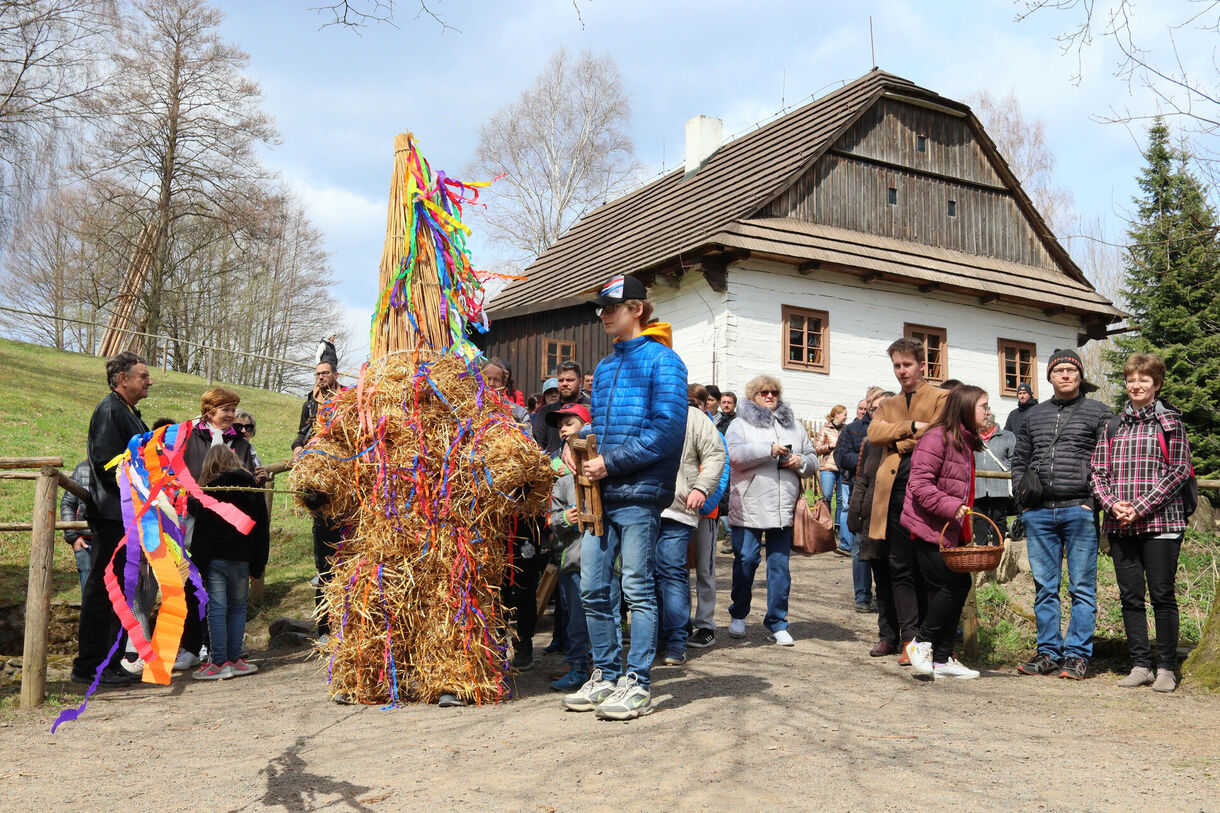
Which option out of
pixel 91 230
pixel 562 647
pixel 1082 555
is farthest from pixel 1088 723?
pixel 91 230

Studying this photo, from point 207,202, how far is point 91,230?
4.11 meters

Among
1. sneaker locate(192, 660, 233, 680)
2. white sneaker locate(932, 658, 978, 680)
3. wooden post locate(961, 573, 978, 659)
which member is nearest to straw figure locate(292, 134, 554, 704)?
sneaker locate(192, 660, 233, 680)

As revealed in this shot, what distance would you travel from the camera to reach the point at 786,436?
704 cm

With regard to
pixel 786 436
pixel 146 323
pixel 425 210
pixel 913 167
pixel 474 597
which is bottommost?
pixel 474 597

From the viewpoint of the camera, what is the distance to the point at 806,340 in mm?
17969

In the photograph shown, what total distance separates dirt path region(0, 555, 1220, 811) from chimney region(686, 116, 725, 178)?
18067 mm

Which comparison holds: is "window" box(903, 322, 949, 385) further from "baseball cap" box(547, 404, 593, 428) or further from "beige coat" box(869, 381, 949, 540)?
"baseball cap" box(547, 404, 593, 428)

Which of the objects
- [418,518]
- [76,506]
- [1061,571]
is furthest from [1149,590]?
[76,506]

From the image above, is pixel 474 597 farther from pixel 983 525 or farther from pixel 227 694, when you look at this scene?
pixel 983 525

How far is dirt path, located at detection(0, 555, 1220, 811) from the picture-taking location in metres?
3.62

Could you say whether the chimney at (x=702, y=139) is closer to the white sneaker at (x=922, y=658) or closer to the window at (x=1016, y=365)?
the window at (x=1016, y=365)

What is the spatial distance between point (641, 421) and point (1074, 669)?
320 centimetres

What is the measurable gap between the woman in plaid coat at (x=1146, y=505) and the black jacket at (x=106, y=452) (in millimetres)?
5948

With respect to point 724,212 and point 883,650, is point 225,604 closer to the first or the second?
point 883,650
